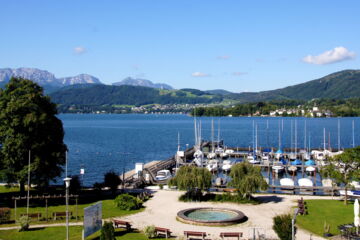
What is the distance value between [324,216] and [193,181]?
10998 millimetres

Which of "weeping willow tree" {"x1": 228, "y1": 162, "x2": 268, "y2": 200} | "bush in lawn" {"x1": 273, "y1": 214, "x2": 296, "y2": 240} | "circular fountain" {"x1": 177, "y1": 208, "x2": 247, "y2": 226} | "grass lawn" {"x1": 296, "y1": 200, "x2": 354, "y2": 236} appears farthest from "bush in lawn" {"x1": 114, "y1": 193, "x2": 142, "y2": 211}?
"bush in lawn" {"x1": 273, "y1": 214, "x2": 296, "y2": 240}

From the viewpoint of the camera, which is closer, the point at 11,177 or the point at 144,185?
the point at 11,177

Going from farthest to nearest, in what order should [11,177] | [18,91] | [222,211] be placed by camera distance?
[18,91], [11,177], [222,211]

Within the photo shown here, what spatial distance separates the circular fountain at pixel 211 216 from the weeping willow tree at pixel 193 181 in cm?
354

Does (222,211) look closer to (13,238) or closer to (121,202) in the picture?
(121,202)

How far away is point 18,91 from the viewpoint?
33344 millimetres

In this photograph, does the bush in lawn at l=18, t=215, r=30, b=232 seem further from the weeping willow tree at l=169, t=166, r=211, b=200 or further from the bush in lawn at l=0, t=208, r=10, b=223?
the weeping willow tree at l=169, t=166, r=211, b=200

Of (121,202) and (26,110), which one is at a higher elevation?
(26,110)

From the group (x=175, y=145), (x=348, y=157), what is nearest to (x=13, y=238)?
(x=348, y=157)

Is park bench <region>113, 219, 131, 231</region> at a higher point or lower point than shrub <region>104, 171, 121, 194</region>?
lower

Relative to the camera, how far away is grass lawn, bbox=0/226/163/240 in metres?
22.3

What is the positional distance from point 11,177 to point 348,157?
28845 millimetres

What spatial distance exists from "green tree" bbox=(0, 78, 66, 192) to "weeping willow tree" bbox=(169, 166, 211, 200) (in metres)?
10.9

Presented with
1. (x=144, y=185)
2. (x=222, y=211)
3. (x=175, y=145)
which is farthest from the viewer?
(x=175, y=145)
